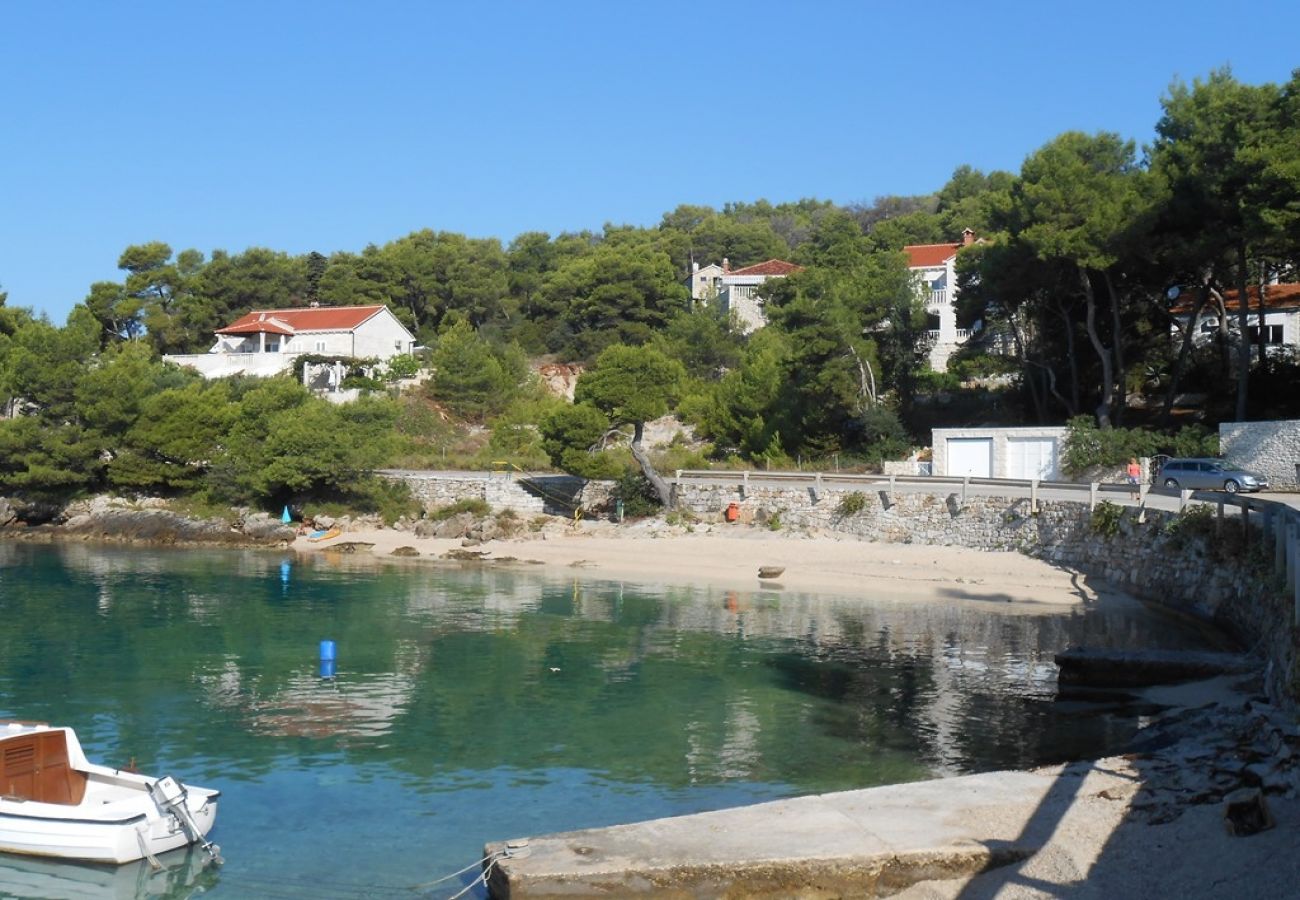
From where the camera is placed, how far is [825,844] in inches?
481

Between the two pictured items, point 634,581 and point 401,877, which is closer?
point 401,877

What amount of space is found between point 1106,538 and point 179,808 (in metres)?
27.7

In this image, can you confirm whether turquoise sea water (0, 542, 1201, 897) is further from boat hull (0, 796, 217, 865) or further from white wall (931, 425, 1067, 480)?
white wall (931, 425, 1067, 480)

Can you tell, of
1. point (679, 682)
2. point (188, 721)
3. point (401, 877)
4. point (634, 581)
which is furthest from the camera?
point (634, 581)

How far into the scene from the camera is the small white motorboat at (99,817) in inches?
567

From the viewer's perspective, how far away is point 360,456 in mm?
52281

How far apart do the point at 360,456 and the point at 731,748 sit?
36118mm

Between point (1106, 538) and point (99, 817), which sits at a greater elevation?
point (1106, 538)

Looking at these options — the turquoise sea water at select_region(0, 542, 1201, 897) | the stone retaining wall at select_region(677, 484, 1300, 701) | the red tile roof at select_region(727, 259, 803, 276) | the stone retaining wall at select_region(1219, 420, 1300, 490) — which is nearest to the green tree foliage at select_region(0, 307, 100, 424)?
the turquoise sea water at select_region(0, 542, 1201, 897)

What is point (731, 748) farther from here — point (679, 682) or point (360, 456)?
point (360, 456)

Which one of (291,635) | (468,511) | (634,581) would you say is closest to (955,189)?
(468,511)

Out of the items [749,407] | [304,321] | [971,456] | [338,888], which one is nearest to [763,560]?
[971,456]

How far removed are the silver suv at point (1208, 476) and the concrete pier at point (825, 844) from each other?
26772mm

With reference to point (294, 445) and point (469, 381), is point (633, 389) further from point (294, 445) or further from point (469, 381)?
point (469, 381)
